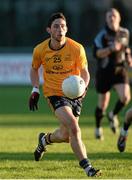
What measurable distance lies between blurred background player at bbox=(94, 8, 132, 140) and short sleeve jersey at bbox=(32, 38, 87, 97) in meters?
4.46

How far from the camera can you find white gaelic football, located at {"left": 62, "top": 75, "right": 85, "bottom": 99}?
1069 centimetres

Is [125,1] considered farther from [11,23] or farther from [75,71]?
[75,71]

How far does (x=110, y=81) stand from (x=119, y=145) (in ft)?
10.7

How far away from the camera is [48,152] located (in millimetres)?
13648

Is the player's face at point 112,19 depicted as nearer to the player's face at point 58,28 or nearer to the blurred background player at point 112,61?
the blurred background player at point 112,61

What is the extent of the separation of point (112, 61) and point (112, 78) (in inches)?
13.1

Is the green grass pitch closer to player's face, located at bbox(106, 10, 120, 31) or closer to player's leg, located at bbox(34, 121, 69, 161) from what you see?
player's leg, located at bbox(34, 121, 69, 161)

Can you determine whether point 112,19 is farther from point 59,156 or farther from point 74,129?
point 74,129

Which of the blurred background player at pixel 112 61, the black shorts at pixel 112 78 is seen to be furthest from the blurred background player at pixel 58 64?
the black shorts at pixel 112 78

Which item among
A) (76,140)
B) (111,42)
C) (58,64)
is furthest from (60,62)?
(111,42)

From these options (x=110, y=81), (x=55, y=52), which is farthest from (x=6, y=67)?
(x=55, y=52)

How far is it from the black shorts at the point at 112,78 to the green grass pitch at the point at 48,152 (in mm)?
978

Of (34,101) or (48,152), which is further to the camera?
(48,152)

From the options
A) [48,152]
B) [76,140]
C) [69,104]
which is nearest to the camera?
[76,140]
